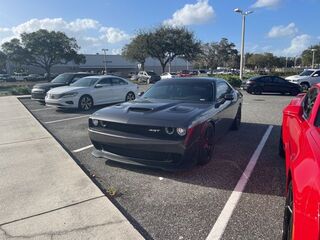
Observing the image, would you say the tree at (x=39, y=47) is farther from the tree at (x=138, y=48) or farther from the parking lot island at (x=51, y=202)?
the parking lot island at (x=51, y=202)

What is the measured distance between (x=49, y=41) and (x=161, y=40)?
21.8 m

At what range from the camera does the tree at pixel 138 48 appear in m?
Answer: 48.4

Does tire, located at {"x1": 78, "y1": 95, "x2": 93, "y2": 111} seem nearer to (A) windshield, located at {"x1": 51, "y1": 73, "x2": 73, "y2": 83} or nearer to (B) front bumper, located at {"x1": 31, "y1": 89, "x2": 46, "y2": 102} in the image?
(B) front bumper, located at {"x1": 31, "y1": 89, "x2": 46, "y2": 102}

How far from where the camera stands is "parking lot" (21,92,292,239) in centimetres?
324

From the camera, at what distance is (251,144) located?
6559 mm

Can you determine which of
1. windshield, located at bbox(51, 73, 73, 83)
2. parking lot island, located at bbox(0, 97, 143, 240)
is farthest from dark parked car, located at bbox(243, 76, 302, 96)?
parking lot island, located at bbox(0, 97, 143, 240)

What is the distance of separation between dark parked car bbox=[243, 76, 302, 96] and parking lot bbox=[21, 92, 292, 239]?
14.1 metres

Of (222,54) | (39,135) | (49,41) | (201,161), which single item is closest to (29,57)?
(49,41)

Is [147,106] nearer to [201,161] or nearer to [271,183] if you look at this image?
[201,161]

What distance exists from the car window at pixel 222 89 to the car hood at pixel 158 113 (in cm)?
66

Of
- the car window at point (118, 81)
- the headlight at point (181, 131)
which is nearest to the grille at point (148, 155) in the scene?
the headlight at point (181, 131)

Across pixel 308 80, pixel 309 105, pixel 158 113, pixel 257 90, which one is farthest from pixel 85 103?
pixel 308 80

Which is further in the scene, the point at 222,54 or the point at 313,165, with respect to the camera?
the point at 222,54

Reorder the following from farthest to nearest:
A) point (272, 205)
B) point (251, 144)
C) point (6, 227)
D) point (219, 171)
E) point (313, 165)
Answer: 1. point (251, 144)
2. point (219, 171)
3. point (272, 205)
4. point (6, 227)
5. point (313, 165)
